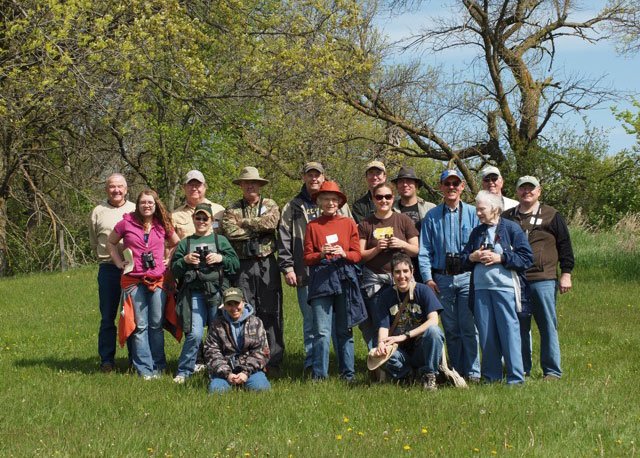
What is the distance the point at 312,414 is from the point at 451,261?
225 centimetres

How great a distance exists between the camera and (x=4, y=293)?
55.0ft

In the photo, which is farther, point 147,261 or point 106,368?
point 106,368

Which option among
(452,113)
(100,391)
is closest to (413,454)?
(100,391)

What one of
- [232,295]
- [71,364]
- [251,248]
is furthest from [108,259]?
[232,295]

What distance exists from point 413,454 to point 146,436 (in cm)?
193

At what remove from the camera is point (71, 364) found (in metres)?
9.43

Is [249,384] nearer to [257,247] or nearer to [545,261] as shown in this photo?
[257,247]

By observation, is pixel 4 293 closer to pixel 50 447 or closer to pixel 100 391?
pixel 100 391

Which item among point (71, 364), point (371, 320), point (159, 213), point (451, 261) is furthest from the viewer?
point (71, 364)

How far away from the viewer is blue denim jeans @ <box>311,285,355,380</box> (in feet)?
26.0

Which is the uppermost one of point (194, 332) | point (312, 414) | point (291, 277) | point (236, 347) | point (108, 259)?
point (108, 259)

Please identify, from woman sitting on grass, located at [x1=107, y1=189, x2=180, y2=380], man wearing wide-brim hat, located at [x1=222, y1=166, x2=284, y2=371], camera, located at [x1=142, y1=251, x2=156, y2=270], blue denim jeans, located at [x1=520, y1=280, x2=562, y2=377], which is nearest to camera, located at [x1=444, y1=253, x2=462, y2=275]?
blue denim jeans, located at [x1=520, y1=280, x2=562, y2=377]

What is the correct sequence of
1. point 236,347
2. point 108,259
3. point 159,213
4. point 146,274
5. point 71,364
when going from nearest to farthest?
1. point 236,347
2. point 146,274
3. point 159,213
4. point 108,259
5. point 71,364

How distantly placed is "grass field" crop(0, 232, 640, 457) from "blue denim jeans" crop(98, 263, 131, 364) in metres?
0.25
